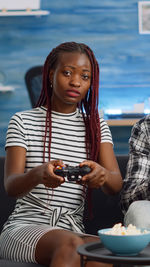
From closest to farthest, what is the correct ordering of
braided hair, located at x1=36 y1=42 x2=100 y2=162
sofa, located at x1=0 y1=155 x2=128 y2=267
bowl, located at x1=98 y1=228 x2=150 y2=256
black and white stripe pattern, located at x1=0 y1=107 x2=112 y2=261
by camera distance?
bowl, located at x1=98 y1=228 x2=150 y2=256 → black and white stripe pattern, located at x1=0 y1=107 x2=112 y2=261 → braided hair, located at x1=36 y1=42 x2=100 y2=162 → sofa, located at x1=0 y1=155 x2=128 y2=267

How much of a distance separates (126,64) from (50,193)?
308 cm

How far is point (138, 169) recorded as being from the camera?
5.64 ft

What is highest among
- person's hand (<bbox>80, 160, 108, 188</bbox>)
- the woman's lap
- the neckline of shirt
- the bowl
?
the neckline of shirt

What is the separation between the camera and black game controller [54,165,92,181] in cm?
122

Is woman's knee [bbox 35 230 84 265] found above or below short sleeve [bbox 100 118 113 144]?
below

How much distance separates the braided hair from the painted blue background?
2.72 metres

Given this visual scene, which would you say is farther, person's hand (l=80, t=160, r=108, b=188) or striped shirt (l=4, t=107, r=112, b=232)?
striped shirt (l=4, t=107, r=112, b=232)

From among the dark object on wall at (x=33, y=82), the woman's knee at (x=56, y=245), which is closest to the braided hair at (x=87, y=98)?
the woman's knee at (x=56, y=245)

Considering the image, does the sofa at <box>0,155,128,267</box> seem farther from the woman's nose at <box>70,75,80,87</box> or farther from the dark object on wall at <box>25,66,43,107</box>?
the dark object on wall at <box>25,66,43,107</box>

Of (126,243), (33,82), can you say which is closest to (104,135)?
(126,243)

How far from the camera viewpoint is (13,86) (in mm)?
4504

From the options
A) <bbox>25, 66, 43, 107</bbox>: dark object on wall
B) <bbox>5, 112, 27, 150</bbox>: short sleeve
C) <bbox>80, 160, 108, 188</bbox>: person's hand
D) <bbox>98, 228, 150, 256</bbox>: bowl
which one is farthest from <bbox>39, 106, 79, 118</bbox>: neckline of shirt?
<bbox>25, 66, 43, 107</bbox>: dark object on wall

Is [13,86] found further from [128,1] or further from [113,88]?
[128,1]

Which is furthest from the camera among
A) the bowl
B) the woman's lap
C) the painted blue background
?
the painted blue background
